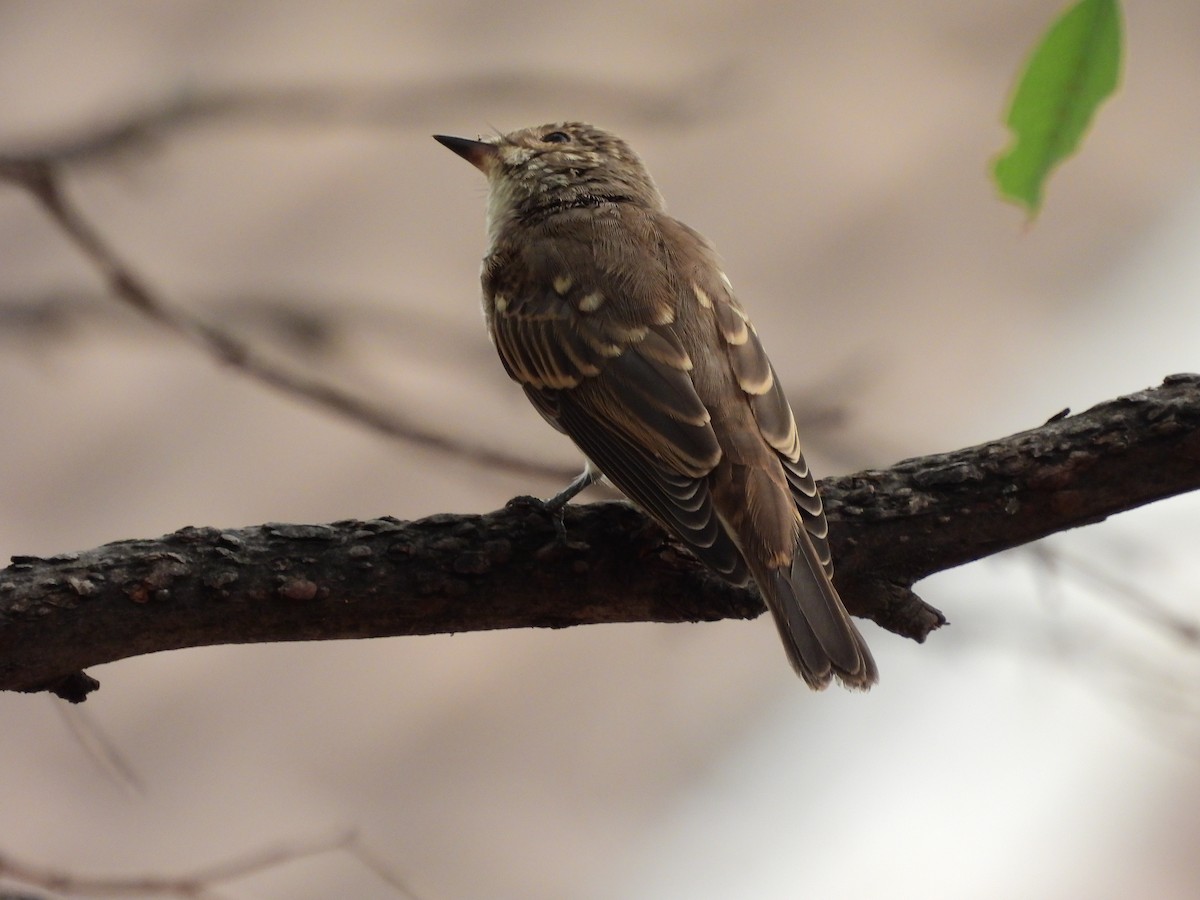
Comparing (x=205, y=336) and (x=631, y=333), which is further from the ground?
(x=631, y=333)

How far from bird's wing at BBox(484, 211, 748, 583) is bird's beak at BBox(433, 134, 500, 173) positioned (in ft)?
1.45

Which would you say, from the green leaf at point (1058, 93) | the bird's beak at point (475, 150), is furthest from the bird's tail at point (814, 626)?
the bird's beak at point (475, 150)

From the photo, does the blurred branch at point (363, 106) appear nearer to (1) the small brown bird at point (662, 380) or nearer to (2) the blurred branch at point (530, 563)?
(1) the small brown bird at point (662, 380)

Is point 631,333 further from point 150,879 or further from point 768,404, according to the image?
point 150,879

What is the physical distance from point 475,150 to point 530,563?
176cm

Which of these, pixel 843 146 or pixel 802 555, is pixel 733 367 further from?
pixel 843 146

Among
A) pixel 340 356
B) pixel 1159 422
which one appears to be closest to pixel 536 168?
pixel 340 356

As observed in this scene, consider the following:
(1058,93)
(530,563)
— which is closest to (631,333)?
(530,563)

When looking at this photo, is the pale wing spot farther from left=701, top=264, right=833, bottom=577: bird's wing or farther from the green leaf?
the green leaf

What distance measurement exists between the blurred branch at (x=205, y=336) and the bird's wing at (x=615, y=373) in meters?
0.38

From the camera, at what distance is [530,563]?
7.98ft

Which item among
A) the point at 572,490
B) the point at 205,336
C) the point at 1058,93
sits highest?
the point at 572,490

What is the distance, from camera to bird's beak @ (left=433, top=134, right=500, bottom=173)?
12.3ft

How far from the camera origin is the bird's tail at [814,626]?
246cm
